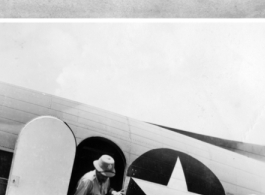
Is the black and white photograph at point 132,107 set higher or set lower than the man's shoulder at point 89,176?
higher

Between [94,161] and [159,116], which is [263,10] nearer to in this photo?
[159,116]

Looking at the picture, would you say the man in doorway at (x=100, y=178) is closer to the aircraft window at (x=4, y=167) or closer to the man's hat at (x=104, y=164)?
the man's hat at (x=104, y=164)

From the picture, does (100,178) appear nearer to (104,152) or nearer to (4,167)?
(104,152)

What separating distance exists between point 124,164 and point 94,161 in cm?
27

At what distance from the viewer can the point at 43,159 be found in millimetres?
2521

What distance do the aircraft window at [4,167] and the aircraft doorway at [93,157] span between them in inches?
20.3

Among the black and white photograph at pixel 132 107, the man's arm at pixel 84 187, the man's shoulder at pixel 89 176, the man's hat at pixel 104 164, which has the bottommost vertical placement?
the man's arm at pixel 84 187

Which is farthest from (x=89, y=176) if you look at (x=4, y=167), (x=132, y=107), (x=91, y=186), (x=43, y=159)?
(x=132, y=107)

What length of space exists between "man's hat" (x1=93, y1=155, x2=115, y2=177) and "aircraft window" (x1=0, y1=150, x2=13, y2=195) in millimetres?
697

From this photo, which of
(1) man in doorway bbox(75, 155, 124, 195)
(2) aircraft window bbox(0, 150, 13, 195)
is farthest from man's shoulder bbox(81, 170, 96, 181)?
(2) aircraft window bbox(0, 150, 13, 195)

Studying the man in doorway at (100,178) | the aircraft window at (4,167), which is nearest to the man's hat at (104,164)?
the man in doorway at (100,178)

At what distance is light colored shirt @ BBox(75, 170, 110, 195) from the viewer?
2.56 m

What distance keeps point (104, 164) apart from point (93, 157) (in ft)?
0.37

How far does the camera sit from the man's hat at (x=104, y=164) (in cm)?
261
